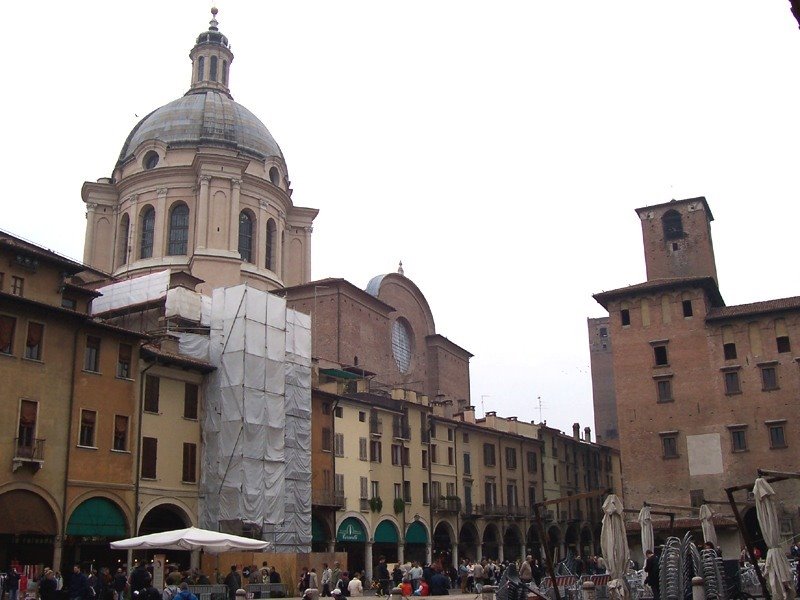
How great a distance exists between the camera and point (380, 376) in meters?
53.8

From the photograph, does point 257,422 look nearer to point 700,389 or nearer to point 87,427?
point 87,427

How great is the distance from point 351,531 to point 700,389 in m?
18.9

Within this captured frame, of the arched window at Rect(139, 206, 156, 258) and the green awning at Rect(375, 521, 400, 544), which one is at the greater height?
the arched window at Rect(139, 206, 156, 258)

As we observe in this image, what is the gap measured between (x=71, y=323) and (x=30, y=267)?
2.19m

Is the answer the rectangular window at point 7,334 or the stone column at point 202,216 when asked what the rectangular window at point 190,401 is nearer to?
the rectangular window at point 7,334

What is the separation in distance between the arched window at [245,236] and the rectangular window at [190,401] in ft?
71.0

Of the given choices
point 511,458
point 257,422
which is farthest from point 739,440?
point 257,422

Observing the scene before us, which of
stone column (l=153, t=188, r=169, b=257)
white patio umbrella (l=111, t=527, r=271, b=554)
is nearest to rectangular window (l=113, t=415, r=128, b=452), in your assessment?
white patio umbrella (l=111, t=527, r=271, b=554)

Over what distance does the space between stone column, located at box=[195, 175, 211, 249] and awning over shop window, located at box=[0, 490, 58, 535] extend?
26.5 metres

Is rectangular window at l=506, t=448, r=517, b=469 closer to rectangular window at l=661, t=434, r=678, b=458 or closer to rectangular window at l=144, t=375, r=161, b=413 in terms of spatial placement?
rectangular window at l=661, t=434, r=678, b=458

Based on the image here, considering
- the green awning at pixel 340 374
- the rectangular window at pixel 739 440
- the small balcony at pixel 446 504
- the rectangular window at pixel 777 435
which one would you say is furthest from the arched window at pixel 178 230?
the rectangular window at pixel 777 435

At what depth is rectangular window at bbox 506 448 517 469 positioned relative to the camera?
180 feet

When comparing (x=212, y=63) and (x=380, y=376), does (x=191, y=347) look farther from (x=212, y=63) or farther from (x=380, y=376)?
(x=212, y=63)

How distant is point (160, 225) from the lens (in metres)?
52.9
